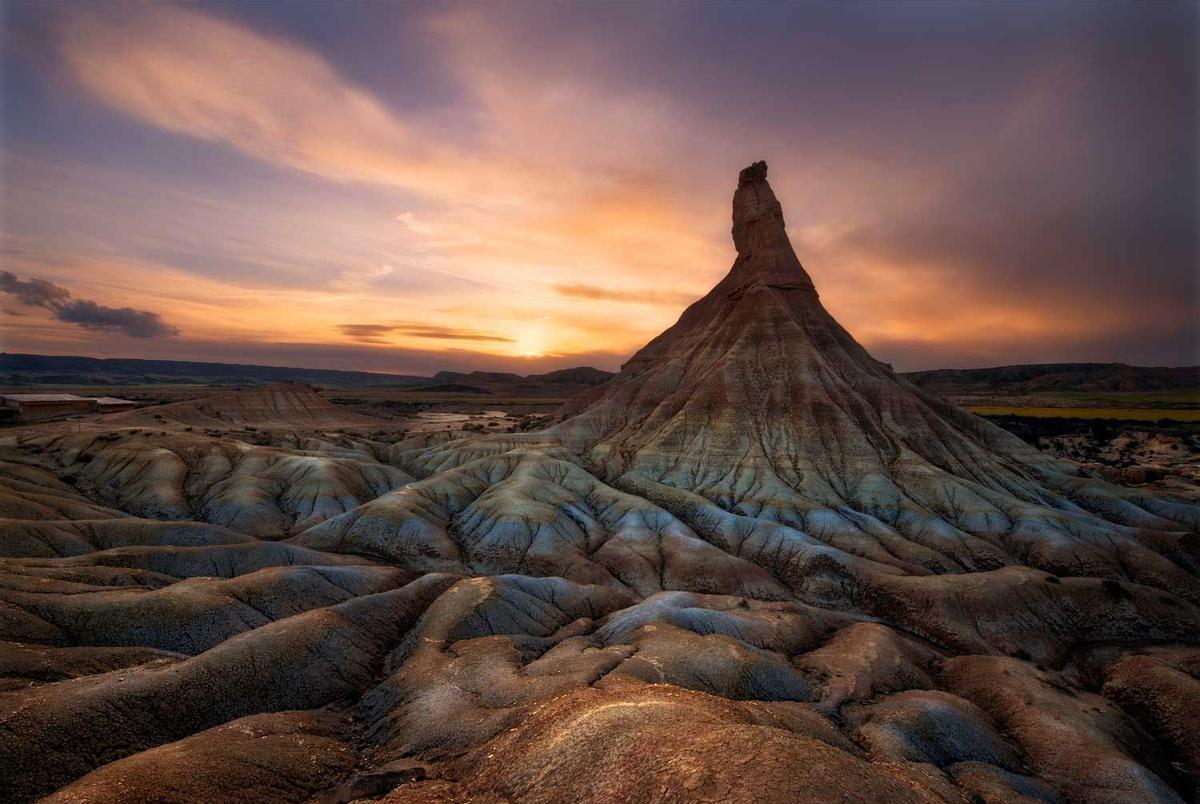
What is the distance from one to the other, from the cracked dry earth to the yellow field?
113 metres

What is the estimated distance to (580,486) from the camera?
70688 mm

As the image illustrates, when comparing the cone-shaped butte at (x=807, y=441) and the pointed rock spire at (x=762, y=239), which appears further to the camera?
the pointed rock spire at (x=762, y=239)

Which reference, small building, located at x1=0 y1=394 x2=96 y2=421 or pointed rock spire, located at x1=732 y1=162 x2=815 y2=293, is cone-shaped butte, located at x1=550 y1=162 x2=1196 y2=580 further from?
small building, located at x1=0 y1=394 x2=96 y2=421

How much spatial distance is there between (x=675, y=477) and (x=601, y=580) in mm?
26903

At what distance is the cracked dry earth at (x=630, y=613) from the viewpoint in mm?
16359

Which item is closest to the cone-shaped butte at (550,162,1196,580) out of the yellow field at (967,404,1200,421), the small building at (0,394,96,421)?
the yellow field at (967,404,1200,421)

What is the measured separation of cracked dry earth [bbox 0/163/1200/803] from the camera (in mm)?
16359

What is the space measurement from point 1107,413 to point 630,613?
701 ft

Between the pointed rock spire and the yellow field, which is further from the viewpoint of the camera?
the yellow field

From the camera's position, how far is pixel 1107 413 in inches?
6535

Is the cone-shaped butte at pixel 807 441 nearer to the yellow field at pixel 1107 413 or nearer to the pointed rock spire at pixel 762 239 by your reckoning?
the pointed rock spire at pixel 762 239

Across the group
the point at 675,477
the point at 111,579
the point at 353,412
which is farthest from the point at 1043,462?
the point at 353,412

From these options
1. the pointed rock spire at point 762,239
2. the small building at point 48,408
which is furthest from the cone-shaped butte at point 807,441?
the small building at point 48,408

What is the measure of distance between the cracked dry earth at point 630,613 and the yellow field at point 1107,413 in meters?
113
